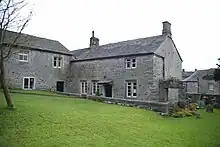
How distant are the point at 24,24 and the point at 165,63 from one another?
19493 mm

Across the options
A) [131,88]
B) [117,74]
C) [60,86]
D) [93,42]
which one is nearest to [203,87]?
[131,88]

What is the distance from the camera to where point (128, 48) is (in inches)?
1156

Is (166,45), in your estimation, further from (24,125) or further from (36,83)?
(24,125)

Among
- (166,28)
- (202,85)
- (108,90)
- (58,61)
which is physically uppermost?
(166,28)

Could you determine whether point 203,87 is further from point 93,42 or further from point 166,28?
point 93,42

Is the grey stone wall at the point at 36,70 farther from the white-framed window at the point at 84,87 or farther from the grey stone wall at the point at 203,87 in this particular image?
the grey stone wall at the point at 203,87

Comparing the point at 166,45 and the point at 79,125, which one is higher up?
the point at 166,45

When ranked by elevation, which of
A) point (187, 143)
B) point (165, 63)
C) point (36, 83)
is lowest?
point (187, 143)

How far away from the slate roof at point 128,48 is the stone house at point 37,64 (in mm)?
3405

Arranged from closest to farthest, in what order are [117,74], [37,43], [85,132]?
[85,132]
[117,74]
[37,43]

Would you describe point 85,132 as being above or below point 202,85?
below

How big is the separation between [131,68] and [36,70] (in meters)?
14.1

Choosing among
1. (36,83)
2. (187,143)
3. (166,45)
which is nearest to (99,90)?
(36,83)

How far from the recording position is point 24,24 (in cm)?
1388
